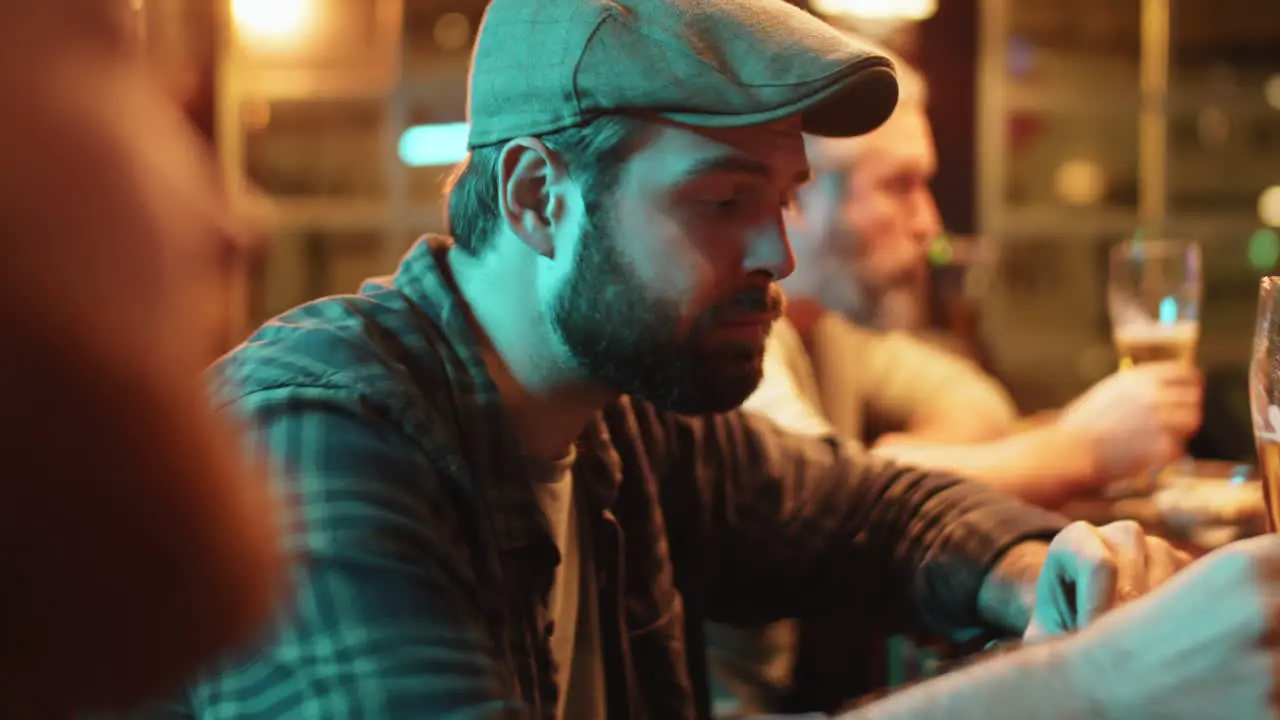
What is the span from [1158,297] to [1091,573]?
1.00 metres

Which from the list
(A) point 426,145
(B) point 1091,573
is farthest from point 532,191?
(A) point 426,145

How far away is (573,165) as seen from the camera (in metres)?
1.11

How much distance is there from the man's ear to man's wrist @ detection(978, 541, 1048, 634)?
1.77 feet

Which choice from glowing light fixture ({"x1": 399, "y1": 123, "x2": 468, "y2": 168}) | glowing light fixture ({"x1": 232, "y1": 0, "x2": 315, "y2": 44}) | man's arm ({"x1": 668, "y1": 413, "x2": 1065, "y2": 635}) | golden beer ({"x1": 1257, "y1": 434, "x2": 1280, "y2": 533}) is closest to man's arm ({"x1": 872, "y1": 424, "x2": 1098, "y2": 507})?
man's arm ({"x1": 668, "y1": 413, "x2": 1065, "y2": 635})

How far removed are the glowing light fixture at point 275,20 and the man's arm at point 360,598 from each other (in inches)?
218

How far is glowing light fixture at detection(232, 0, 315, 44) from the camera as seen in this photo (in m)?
5.97

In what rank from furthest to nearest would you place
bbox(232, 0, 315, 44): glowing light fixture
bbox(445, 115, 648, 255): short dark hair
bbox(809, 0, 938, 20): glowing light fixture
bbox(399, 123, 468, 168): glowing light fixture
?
bbox(399, 123, 468, 168): glowing light fixture < bbox(232, 0, 315, 44): glowing light fixture < bbox(809, 0, 938, 20): glowing light fixture < bbox(445, 115, 648, 255): short dark hair

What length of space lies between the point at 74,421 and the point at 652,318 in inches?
30.8

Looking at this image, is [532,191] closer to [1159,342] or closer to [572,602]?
[572,602]

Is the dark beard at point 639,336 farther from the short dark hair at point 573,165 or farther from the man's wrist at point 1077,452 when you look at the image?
the man's wrist at point 1077,452

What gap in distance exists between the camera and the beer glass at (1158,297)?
1.82m

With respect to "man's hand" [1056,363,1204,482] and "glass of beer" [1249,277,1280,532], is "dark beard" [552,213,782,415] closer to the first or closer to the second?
"glass of beer" [1249,277,1280,532]

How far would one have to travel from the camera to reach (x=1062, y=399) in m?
6.82

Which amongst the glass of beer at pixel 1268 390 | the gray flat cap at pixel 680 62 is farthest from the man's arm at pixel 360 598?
the glass of beer at pixel 1268 390
